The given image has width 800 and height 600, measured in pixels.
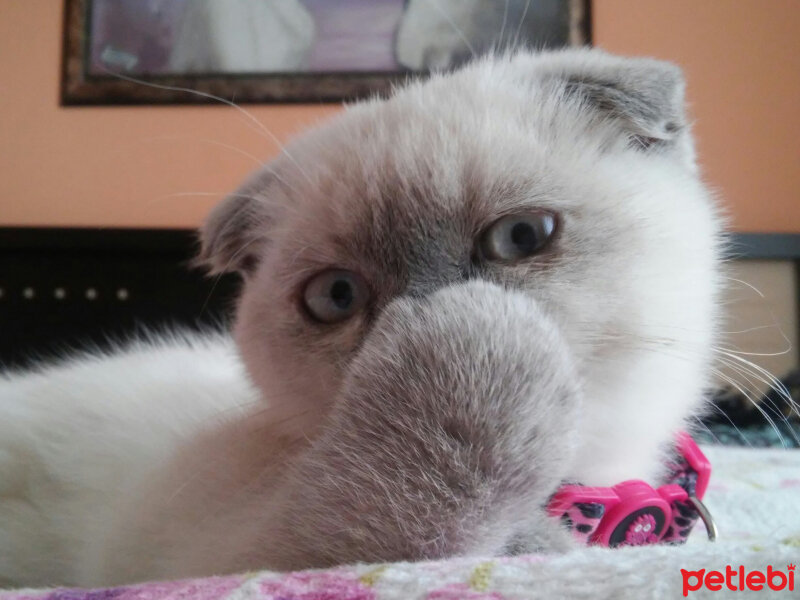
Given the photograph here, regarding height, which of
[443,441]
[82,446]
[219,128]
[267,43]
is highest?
[267,43]

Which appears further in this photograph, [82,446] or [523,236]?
[82,446]

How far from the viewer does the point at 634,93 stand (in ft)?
2.12

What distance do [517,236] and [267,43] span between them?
1962 mm

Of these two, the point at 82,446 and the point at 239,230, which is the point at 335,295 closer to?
the point at 239,230

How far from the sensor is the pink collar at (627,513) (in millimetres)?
532

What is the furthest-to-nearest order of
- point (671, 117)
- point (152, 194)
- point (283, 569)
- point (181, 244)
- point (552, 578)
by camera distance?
point (152, 194) → point (181, 244) → point (671, 117) → point (283, 569) → point (552, 578)

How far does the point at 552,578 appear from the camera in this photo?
1.18 ft

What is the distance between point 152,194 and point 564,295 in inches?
80.2

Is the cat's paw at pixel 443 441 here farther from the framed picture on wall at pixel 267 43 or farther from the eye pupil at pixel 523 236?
the framed picture on wall at pixel 267 43

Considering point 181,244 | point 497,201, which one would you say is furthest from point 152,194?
point 497,201

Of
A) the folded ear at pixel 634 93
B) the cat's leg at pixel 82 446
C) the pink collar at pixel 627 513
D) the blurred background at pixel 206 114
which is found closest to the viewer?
the pink collar at pixel 627 513

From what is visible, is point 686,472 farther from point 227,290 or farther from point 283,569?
point 227,290

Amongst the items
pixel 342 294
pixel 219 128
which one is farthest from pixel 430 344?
pixel 219 128

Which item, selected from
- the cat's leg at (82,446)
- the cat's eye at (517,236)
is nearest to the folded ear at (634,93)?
the cat's eye at (517,236)
